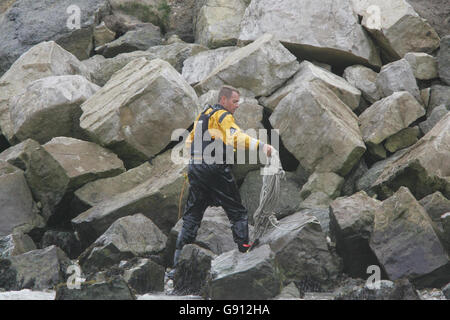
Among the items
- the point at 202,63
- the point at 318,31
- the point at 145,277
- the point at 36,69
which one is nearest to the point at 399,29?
the point at 318,31

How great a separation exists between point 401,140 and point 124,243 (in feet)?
13.8

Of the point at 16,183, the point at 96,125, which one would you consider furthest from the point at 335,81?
the point at 16,183

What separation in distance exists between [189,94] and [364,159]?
8.66 ft

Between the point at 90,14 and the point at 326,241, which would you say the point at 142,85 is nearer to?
the point at 326,241

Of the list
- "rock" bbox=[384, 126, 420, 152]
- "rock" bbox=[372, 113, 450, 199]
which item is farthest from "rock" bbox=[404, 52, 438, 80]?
"rock" bbox=[372, 113, 450, 199]

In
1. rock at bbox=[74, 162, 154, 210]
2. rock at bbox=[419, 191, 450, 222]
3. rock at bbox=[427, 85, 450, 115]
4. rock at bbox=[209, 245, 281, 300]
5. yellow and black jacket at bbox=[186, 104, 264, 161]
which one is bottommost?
rock at bbox=[74, 162, 154, 210]

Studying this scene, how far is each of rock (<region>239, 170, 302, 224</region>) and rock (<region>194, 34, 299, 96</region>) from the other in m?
1.50

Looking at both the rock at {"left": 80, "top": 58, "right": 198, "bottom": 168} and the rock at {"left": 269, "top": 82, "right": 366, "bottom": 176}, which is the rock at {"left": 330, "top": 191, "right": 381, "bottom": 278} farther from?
the rock at {"left": 80, "top": 58, "right": 198, "bottom": 168}

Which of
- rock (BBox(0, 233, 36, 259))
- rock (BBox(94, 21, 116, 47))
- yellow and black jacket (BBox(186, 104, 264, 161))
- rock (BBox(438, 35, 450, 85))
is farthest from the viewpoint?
rock (BBox(94, 21, 116, 47))

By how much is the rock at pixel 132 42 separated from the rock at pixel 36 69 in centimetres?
187

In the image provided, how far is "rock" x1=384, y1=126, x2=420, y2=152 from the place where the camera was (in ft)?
27.8

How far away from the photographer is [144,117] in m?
8.22

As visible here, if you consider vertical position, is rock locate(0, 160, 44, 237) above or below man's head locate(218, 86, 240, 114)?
below

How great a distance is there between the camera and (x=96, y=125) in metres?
8.23
